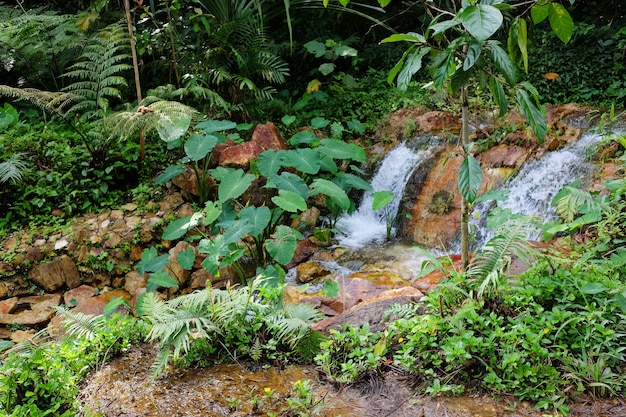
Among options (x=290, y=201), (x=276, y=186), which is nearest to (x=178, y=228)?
(x=276, y=186)

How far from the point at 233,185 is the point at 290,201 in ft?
1.87

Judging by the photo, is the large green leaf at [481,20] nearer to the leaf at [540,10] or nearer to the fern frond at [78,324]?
the leaf at [540,10]

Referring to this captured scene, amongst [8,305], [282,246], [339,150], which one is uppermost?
[339,150]

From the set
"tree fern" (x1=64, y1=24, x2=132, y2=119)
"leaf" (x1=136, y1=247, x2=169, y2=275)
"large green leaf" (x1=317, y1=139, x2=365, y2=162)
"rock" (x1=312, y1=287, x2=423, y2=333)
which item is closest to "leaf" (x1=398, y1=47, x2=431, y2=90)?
"rock" (x1=312, y1=287, x2=423, y2=333)

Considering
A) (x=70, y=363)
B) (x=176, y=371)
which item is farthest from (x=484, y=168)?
(x=70, y=363)

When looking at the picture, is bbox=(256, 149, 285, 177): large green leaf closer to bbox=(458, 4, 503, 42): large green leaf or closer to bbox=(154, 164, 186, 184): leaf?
bbox=(154, 164, 186, 184): leaf

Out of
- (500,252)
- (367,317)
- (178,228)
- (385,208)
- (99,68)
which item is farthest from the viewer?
(385,208)

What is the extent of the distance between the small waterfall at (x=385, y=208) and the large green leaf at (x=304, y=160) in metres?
0.96

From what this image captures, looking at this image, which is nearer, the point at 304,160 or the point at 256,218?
the point at 256,218

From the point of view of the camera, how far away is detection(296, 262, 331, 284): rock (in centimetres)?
431

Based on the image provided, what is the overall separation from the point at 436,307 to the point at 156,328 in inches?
49.8

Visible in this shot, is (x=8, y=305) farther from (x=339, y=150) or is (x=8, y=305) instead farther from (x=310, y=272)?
(x=339, y=150)

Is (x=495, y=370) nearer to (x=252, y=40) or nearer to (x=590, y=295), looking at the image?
(x=590, y=295)

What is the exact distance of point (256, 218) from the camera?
374 centimetres
